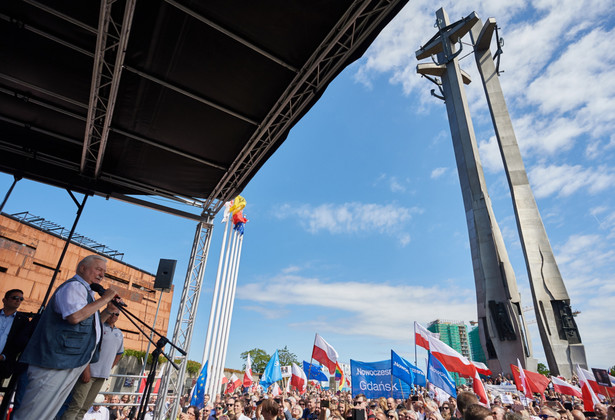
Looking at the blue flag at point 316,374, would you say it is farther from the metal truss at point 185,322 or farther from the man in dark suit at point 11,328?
the man in dark suit at point 11,328

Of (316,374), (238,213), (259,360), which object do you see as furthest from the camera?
(259,360)

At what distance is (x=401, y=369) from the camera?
988 cm

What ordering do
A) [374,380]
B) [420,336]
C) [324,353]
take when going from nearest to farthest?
1. [374,380]
2. [420,336]
3. [324,353]

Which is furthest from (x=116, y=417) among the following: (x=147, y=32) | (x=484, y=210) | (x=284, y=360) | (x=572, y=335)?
(x=284, y=360)

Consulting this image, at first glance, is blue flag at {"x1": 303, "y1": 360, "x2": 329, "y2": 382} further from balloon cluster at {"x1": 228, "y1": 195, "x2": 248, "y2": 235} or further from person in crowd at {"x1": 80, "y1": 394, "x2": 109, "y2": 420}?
balloon cluster at {"x1": 228, "y1": 195, "x2": 248, "y2": 235}

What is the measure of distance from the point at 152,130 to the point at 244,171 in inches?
84.2

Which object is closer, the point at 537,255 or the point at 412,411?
the point at 412,411

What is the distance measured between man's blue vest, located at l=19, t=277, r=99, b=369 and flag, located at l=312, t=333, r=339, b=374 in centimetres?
1112

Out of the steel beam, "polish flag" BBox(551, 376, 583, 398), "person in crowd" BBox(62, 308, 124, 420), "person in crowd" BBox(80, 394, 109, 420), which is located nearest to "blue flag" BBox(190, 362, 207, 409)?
"person in crowd" BBox(80, 394, 109, 420)

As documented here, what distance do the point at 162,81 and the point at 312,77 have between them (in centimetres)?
265

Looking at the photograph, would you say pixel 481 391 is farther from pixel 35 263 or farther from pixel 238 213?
pixel 35 263

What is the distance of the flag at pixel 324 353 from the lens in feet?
41.9

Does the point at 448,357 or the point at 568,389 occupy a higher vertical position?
the point at 448,357

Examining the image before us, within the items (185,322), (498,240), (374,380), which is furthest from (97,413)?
(498,240)
